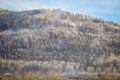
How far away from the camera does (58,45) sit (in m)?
53.7

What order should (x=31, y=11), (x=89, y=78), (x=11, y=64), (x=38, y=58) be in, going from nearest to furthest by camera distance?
1. (x=89, y=78)
2. (x=11, y=64)
3. (x=38, y=58)
4. (x=31, y=11)

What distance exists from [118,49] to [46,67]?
1370 cm

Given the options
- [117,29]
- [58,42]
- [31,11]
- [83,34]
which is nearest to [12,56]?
[58,42]

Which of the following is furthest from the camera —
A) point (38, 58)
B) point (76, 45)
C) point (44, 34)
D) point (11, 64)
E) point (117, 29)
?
point (117, 29)

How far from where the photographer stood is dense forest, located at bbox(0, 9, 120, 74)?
4247 cm

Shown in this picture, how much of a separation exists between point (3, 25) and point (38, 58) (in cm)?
2602

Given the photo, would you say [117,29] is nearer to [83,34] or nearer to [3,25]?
[83,34]

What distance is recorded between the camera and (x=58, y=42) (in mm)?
54844

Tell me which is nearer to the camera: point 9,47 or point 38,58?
point 38,58

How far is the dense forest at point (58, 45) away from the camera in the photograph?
42.5 meters

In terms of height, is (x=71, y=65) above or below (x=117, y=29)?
below

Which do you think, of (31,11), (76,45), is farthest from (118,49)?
(31,11)

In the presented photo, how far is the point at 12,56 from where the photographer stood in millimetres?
48906

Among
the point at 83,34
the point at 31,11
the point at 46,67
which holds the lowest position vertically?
the point at 46,67
